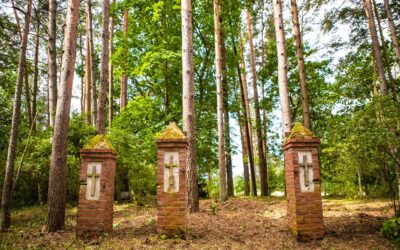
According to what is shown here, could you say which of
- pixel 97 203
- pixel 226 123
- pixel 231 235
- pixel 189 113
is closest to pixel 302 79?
pixel 189 113

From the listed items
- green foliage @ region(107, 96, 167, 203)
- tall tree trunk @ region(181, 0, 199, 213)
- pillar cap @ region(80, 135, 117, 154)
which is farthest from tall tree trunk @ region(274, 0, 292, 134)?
green foliage @ region(107, 96, 167, 203)

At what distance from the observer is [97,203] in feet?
19.7

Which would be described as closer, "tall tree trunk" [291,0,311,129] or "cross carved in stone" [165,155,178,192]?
"cross carved in stone" [165,155,178,192]

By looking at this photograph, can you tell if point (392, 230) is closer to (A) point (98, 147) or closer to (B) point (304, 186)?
(B) point (304, 186)

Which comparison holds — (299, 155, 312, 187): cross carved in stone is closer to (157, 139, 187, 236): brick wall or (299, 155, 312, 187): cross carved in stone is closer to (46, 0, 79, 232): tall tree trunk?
(157, 139, 187, 236): brick wall

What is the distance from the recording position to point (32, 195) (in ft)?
46.3

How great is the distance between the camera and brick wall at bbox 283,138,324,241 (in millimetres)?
5789

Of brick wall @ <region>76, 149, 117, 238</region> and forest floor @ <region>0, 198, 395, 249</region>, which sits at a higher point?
brick wall @ <region>76, 149, 117, 238</region>

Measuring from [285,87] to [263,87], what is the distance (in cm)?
1014

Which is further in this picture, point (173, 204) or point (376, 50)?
point (376, 50)

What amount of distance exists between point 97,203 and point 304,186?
4.35 meters

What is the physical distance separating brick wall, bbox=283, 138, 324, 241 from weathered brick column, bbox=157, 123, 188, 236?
2.27 m

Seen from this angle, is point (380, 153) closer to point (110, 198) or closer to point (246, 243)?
point (246, 243)

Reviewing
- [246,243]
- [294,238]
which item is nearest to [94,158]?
[246,243]
